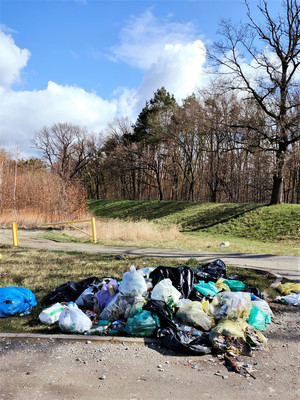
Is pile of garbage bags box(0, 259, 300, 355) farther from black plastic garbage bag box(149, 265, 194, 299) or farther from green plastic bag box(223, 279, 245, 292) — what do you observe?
green plastic bag box(223, 279, 245, 292)

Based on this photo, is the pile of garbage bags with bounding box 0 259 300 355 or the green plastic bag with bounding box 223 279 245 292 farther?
the green plastic bag with bounding box 223 279 245 292

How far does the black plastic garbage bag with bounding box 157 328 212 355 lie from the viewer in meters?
4.03

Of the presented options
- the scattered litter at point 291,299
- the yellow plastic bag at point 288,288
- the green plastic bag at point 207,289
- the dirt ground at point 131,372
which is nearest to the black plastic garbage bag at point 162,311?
the dirt ground at point 131,372

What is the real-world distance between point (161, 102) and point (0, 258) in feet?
123

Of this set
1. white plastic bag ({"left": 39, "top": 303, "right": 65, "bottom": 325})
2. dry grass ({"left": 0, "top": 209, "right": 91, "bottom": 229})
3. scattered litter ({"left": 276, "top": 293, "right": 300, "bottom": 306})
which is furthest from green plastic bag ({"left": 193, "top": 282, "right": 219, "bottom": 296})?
dry grass ({"left": 0, "top": 209, "right": 91, "bottom": 229})

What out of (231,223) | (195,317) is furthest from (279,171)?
(195,317)

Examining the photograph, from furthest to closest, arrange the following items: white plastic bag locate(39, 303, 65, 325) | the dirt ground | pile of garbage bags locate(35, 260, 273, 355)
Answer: white plastic bag locate(39, 303, 65, 325) → pile of garbage bags locate(35, 260, 273, 355) → the dirt ground

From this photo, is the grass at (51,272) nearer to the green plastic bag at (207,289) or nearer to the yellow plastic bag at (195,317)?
the green plastic bag at (207,289)

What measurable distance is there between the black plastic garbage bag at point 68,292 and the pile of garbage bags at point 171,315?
5cm

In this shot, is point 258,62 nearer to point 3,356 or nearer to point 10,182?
point 10,182

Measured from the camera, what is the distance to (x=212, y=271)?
696 centimetres

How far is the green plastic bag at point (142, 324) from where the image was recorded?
450 centimetres

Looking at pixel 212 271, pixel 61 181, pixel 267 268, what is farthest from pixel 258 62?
pixel 212 271

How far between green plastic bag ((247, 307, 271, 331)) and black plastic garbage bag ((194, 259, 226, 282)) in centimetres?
158
